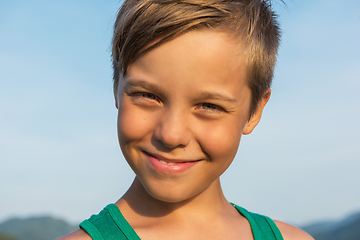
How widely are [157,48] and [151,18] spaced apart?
20 centimetres

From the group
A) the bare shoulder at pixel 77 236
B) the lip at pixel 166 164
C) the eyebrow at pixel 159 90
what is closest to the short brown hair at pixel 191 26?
the eyebrow at pixel 159 90

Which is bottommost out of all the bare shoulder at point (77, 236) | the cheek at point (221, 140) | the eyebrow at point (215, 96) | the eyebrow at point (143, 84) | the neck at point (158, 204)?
the bare shoulder at point (77, 236)

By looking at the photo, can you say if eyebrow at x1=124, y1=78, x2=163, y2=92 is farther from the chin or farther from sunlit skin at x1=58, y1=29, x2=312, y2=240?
the chin

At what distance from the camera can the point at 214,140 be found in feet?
6.37

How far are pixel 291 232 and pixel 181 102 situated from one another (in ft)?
4.62

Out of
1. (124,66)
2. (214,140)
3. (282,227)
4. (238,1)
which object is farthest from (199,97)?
(282,227)

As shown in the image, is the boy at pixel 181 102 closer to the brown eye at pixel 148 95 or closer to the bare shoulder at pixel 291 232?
the brown eye at pixel 148 95

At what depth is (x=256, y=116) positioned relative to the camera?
2.34m

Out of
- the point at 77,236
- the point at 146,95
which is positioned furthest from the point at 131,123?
the point at 77,236

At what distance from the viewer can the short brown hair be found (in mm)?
1826

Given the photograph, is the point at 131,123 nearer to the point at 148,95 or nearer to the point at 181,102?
the point at 148,95

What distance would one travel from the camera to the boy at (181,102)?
1796 mm

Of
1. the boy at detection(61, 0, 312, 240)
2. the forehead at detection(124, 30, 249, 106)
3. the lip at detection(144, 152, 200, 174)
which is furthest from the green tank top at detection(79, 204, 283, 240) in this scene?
the forehead at detection(124, 30, 249, 106)

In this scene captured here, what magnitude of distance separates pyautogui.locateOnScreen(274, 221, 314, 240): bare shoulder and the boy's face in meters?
0.81
